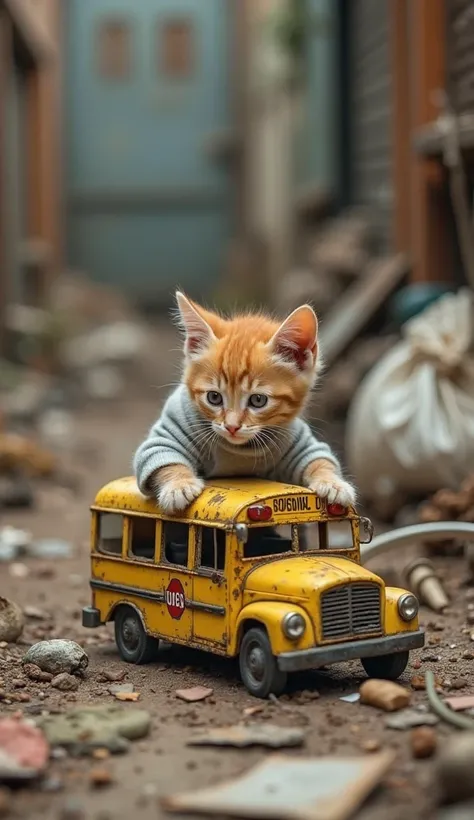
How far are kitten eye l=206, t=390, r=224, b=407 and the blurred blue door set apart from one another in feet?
60.8

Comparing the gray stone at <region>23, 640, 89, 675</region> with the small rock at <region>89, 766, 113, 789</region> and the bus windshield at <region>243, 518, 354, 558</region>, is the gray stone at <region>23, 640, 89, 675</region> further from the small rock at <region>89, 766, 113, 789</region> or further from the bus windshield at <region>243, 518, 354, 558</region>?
the small rock at <region>89, 766, 113, 789</region>

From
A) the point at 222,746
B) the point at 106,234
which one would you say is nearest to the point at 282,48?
the point at 106,234

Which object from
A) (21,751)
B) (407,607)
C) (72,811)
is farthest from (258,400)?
(72,811)

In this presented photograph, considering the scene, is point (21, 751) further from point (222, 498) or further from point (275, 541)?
point (275, 541)

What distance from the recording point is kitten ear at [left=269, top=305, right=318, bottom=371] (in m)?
4.59

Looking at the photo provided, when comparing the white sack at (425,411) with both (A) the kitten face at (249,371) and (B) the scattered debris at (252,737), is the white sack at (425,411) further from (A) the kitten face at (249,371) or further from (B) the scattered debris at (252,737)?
(B) the scattered debris at (252,737)

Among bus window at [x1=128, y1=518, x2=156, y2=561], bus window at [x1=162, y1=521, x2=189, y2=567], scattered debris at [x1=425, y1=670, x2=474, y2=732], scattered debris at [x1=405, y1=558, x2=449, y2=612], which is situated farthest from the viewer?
scattered debris at [x1=405, y1=558, x2=449, y2=612]

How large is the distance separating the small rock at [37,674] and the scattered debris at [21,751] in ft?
2.83

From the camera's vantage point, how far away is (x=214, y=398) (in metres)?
4.65

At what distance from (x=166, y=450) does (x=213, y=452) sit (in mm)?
187

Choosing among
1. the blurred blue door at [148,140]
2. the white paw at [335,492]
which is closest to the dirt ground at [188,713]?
the white paw at [335,492]

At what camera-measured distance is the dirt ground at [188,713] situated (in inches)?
132

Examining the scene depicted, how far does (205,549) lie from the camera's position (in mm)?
4723

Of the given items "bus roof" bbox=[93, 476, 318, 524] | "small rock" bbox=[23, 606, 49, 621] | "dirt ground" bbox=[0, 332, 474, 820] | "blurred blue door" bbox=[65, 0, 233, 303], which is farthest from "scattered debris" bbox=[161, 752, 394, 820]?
"blurred blue door" bbox=[65, 0, 233, 303]
